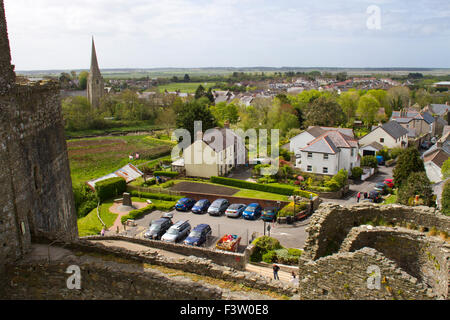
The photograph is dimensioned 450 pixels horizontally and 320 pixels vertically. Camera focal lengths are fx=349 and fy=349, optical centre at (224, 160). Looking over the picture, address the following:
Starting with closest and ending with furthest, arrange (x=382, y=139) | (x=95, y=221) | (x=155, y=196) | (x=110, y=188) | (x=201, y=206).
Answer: (x=95, y=221) < (x=201, y=206) < (x=155, y=196) < (x=110, y=188) < (x=382, y=139)

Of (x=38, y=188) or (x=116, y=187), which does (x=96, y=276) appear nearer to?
(x=38, y=188)

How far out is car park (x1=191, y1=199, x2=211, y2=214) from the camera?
31.3m

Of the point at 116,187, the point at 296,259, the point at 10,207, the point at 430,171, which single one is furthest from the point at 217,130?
the point at 10,207

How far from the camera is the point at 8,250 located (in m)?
9.64

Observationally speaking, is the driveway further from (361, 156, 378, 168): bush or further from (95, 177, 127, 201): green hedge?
(95, 177, 127, 201): green hedge

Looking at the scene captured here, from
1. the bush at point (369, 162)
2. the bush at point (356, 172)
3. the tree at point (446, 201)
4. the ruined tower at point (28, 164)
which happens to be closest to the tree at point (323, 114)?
the bush at point (369, 162)

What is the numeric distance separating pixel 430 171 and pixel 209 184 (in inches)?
1003

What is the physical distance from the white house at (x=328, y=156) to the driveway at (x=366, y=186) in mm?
2653

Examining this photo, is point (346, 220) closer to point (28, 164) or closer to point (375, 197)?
point (28, 164)

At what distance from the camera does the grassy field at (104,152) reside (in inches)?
1930

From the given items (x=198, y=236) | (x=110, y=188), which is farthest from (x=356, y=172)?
(x=110, y=188)

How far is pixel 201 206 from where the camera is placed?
31.7 m

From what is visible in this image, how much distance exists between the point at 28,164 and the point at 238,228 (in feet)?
62.0

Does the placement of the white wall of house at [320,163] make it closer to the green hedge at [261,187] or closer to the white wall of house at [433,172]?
the green hedge at [261,187]
